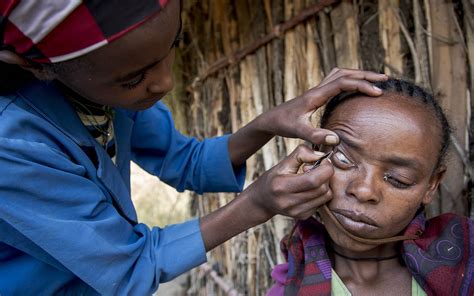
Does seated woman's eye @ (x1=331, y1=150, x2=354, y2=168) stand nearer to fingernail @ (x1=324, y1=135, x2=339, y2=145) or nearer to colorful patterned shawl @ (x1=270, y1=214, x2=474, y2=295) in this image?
fingernail @ (x1=324, y1=135, x2=339, y2=145)

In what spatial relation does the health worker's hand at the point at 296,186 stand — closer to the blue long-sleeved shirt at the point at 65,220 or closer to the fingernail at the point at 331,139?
the fingernail at the point at 331,139

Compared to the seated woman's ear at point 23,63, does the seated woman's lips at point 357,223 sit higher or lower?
lower

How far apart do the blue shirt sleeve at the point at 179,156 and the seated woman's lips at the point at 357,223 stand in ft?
1.75

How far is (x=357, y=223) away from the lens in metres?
1.01

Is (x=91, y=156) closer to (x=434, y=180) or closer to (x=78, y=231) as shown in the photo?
(x=78, y=231)

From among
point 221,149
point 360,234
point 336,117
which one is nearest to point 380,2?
point 336,117

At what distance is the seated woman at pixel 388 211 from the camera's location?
100cm

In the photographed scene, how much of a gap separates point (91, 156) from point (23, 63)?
33cm

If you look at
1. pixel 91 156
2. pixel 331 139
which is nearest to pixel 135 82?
pixel 91 156

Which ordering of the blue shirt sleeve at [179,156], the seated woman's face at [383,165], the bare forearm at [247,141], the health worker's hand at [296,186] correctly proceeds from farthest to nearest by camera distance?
the blue shirt sleeve at [179,156], the bare forearm at [247,141], the seated woman's face at [383,165], the health worker's hand at [296,186]

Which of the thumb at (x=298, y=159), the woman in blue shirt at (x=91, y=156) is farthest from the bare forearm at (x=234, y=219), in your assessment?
the thumb at (x=298, y=159)

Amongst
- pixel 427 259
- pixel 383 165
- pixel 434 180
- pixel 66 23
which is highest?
pixel 66 23

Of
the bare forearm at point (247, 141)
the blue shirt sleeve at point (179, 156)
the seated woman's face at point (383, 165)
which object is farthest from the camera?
the blue shirt sleeve at point (179, 156)

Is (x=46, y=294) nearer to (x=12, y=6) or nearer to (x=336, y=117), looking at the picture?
(x=12, y=6)
